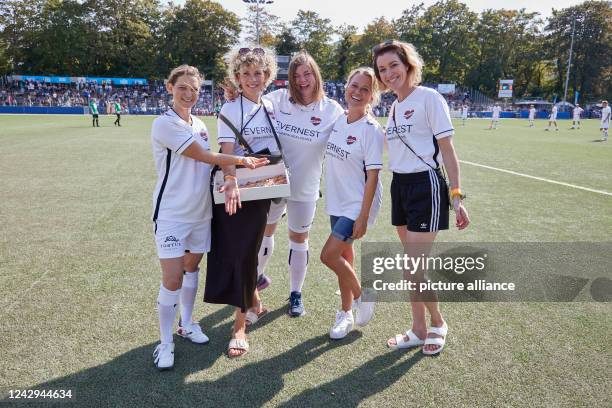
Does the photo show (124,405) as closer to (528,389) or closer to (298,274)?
(298,274)

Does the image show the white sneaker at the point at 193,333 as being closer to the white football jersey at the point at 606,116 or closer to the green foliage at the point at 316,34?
the white football jersey at the point at 606,116

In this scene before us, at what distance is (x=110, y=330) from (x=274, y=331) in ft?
4.26

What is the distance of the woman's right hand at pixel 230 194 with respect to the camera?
2719 millimetres

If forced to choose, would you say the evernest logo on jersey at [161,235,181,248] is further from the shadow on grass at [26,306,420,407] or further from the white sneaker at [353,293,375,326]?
the white sneaker at [353,293,375,326]

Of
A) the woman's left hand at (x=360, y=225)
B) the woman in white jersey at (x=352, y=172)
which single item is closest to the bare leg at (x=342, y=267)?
the woman in white jersey at (x=352, y=172)

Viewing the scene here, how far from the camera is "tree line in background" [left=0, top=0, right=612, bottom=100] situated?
57500mm

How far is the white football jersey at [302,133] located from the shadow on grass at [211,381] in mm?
1339

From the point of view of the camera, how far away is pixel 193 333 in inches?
127

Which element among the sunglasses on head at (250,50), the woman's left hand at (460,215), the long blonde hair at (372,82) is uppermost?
the sunglasses on head at (250,50)

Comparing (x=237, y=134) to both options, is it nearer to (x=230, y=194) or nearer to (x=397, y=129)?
(x=230, y=194)

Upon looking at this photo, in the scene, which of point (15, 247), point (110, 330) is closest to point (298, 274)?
point (110, 330)

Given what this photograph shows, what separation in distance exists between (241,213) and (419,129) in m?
1.36

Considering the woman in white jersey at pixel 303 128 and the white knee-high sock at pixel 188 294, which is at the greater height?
the woman in white jersey at pixel 303 128

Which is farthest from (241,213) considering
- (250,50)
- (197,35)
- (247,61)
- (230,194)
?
(197,35)
